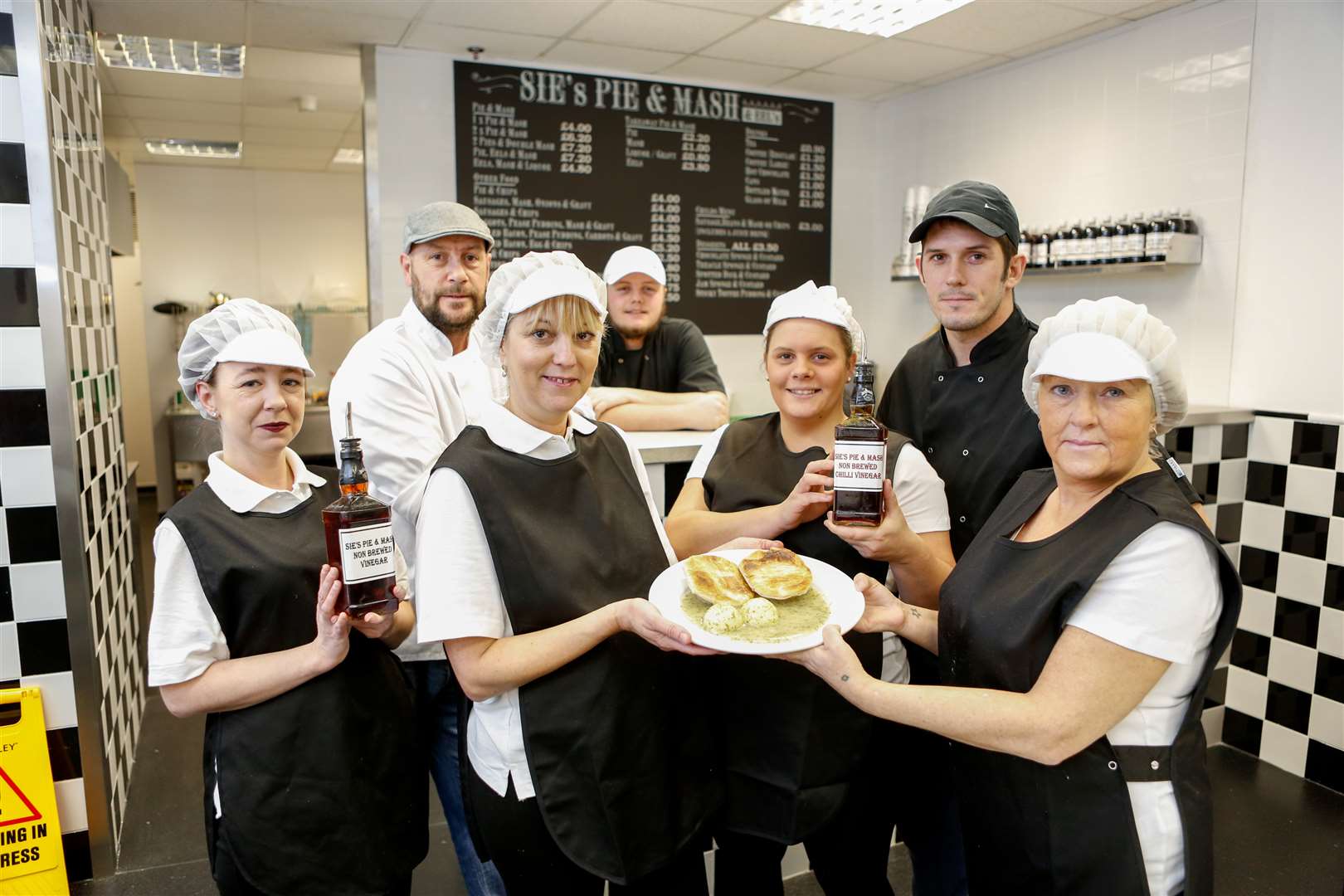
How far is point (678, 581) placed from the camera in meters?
1.54

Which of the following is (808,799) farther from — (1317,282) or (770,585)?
(1317,282)

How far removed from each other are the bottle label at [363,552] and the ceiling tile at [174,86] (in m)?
5.03

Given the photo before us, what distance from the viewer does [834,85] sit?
5070 millimetres

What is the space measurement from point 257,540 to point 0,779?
5.49ft

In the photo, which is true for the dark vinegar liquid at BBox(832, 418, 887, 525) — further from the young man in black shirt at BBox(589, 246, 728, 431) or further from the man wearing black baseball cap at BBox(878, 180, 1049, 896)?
the young man in black shirt at BBox(589, 246, 728, 431)

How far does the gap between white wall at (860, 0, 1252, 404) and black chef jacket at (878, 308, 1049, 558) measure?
85.9 inches

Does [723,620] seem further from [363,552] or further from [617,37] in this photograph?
[617,37]

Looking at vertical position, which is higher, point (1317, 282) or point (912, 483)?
point (1317, 282)

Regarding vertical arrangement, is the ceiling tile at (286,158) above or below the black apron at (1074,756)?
above

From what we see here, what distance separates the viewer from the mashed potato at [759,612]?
1444mm

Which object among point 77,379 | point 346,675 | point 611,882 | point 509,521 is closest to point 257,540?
point 346,675

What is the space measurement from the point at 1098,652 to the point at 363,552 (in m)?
1.09

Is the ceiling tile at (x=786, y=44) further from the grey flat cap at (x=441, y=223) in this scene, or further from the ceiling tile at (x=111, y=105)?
the ceiling tile at (x=111, y=105)

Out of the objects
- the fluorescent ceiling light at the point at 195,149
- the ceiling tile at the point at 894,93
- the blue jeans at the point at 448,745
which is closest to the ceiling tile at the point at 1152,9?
the ceiling tile at the point at 894,93
